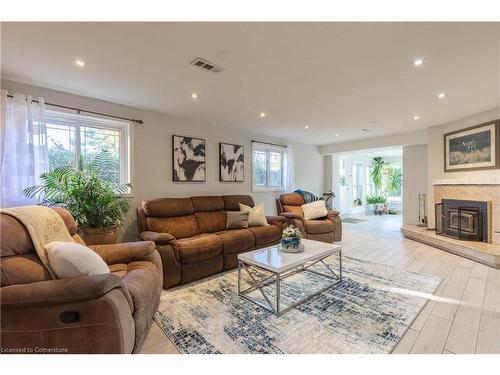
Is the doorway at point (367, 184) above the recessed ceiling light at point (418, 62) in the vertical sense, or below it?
below

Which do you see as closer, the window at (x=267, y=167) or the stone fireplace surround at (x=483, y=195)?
the stone fireplace surround at (x=483, y=195)

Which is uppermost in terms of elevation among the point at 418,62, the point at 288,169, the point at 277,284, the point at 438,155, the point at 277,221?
the point at 418,62

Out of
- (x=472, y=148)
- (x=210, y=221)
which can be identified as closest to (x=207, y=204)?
(x=210, y=221)

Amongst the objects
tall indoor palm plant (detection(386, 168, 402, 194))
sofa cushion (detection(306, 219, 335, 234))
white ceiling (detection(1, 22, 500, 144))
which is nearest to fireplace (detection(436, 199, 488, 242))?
white ceiling (detection(1, 22, 500, 144))

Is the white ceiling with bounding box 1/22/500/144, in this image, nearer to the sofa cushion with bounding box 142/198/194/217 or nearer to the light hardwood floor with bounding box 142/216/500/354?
the sofa cushion with bounding box 142/198/194/217

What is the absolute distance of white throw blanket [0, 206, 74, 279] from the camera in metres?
1.47

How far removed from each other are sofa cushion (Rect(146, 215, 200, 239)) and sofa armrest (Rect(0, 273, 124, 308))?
1879mm

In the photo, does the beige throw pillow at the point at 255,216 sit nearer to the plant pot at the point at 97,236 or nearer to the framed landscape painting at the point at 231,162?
the framed landscape painting at the point at 231,162

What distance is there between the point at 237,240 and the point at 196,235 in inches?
25.3

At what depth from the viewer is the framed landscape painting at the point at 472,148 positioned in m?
3.58

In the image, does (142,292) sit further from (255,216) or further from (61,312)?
(255,216)

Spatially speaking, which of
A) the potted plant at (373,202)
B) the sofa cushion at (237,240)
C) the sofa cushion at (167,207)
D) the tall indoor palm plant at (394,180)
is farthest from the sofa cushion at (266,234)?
the tall indoor palm plant at (394,180)

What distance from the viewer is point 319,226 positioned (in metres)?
4.13

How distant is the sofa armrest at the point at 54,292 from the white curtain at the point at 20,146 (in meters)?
1.76
